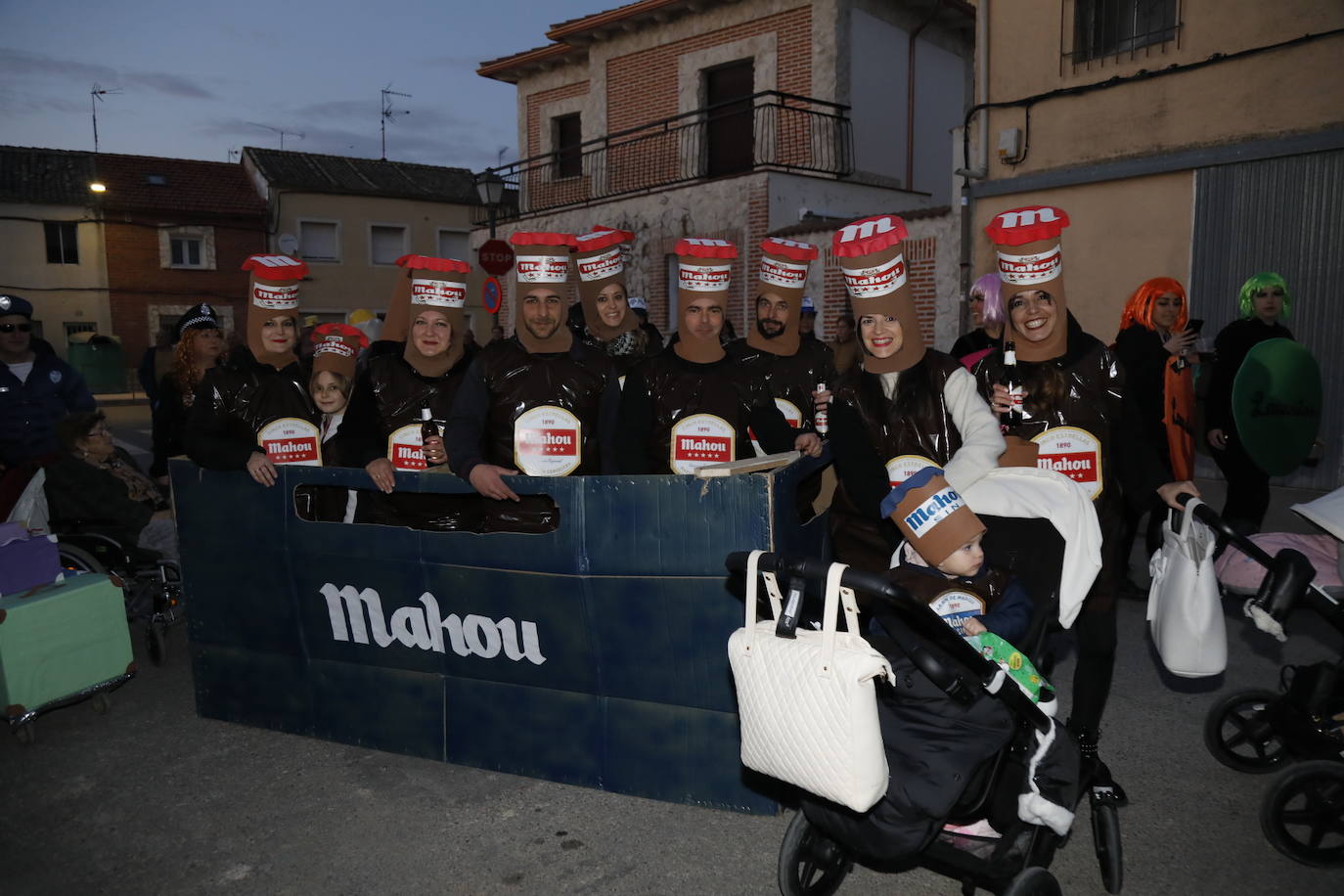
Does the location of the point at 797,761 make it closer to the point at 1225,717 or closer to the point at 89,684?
the point at 1225,717

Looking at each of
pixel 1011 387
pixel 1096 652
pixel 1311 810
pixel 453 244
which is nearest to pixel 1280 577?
pixel 1096 652

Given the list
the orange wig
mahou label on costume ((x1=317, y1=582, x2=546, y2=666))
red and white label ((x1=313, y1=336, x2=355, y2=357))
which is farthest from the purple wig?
red and white label ((x1=313, y1=336, x2=355, y2=357))

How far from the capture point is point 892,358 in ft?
11.9

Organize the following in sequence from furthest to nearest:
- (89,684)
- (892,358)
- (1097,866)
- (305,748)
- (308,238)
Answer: (308,238) < (89,684) < (305,748) < (892,358) < (1097,866)

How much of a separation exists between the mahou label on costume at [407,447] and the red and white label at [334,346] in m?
0.89

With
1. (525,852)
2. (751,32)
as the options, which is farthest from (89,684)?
(751,32)

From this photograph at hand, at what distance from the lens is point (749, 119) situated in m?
19.0

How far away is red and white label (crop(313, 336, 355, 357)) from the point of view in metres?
5.27

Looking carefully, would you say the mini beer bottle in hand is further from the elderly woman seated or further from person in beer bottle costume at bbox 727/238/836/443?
the elderly woman seated

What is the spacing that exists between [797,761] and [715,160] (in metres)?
18.7

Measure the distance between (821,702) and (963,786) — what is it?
474 mm

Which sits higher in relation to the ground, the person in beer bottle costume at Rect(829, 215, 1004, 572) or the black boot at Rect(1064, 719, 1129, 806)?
the person in beer bottle costume at Rect(829, 215, 1004, 572)

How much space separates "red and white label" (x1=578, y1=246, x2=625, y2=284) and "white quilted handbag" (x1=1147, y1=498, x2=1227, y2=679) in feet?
10.1

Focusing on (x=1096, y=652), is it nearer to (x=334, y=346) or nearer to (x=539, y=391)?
(x=539, y=391)
